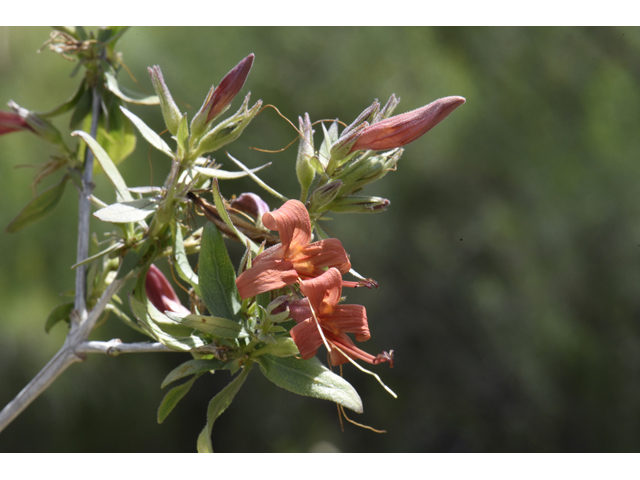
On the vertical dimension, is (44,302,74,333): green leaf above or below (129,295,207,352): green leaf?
below

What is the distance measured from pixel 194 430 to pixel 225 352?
1.39m

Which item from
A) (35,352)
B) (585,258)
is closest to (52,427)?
(35,352)

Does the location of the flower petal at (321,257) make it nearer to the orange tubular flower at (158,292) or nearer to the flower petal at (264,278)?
the flower petal at (264,278)

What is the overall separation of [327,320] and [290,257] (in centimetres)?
5

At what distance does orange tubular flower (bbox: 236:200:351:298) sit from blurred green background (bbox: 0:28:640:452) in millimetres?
1228

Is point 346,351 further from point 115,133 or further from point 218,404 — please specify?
point 115,133

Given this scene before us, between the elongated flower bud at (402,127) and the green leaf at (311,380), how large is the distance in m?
0.16

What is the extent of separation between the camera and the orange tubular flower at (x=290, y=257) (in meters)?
0.32

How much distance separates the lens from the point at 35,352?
136 centimetres

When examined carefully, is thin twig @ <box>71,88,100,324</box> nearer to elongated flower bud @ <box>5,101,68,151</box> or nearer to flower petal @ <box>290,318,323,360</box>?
elongated flower bud @ <box>5,101,68,151</box>

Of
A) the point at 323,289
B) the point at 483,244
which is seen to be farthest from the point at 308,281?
the point at 483,244

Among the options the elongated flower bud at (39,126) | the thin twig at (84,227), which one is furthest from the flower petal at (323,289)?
the elongated flower bud at (39,126)

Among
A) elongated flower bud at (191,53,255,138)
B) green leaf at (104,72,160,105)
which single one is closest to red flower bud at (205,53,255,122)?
elongated flower bud at (191,53,255,138)

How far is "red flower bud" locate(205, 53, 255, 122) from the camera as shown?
0.38m
